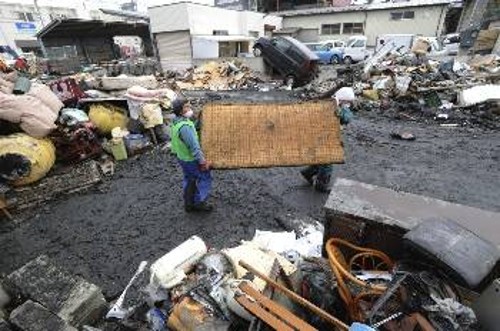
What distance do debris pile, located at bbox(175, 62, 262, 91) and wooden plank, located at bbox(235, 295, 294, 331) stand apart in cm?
1324

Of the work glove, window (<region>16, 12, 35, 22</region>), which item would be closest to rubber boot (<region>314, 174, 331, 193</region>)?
the work glove

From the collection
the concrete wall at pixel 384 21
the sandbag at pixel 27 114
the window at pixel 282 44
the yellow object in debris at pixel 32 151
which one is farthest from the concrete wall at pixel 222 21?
the yellow object in debris at pixel 32 151

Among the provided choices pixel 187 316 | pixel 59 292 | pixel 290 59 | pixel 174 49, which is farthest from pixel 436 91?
pixel 174 49

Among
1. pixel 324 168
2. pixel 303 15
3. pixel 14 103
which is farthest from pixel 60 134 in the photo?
pixel 303 15

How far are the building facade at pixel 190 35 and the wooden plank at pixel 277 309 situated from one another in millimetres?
17526

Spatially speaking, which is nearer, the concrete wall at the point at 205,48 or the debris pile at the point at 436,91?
the debris pile at the point at 436,91

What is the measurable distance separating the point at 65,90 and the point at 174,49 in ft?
42.8

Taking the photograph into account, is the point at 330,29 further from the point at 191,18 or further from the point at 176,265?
the point at 176,265

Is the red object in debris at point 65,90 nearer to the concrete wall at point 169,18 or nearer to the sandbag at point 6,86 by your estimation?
the sandbag at point 6,86

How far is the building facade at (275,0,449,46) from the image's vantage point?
2294 centimetres

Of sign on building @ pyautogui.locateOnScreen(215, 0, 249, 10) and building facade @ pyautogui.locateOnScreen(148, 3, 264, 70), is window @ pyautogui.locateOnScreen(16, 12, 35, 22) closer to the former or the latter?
sign on building @ pyautogui.locateOnScreen(215, 0, 249, 10)

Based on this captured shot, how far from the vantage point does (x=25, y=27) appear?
31625 millimetres

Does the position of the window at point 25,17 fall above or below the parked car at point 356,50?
above

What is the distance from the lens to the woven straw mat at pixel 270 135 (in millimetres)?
4332
